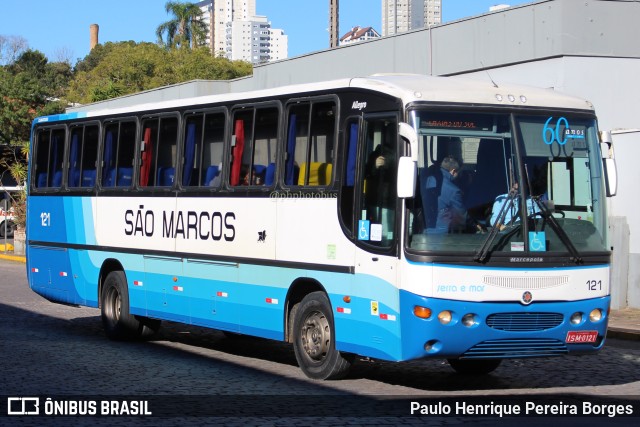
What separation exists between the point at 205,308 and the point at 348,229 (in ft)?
10.8

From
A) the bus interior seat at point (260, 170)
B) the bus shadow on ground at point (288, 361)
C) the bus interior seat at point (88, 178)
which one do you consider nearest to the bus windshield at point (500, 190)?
the bus shadow on ground at point (288, 361)

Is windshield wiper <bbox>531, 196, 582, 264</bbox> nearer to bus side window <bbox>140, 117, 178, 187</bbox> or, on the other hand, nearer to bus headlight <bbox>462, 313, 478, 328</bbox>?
bus headlight <bbox>462, 313, 478, 328</bbox>

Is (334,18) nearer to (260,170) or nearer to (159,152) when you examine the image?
(159,152)

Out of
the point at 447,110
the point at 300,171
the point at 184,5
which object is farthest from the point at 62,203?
the point at 184,5

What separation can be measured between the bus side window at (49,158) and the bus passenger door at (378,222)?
7849 mm

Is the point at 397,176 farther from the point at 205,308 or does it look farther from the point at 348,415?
the point at 205,308

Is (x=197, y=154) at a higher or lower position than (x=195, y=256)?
higher

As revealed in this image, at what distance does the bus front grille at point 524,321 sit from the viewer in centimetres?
1073

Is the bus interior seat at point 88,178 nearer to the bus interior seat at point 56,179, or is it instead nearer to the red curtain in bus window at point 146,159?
the bus interior seat at point 56,179

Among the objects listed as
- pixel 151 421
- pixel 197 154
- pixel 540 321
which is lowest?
pixel 151 421

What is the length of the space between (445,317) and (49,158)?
9.62 meters

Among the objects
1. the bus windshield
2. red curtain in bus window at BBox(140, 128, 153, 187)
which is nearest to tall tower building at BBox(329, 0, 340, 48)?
red curtain in bus window at BBox(140, 128, 153, 187)

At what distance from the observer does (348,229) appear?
1159 cm

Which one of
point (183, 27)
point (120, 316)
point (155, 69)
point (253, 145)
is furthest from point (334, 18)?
point (183, 27)
